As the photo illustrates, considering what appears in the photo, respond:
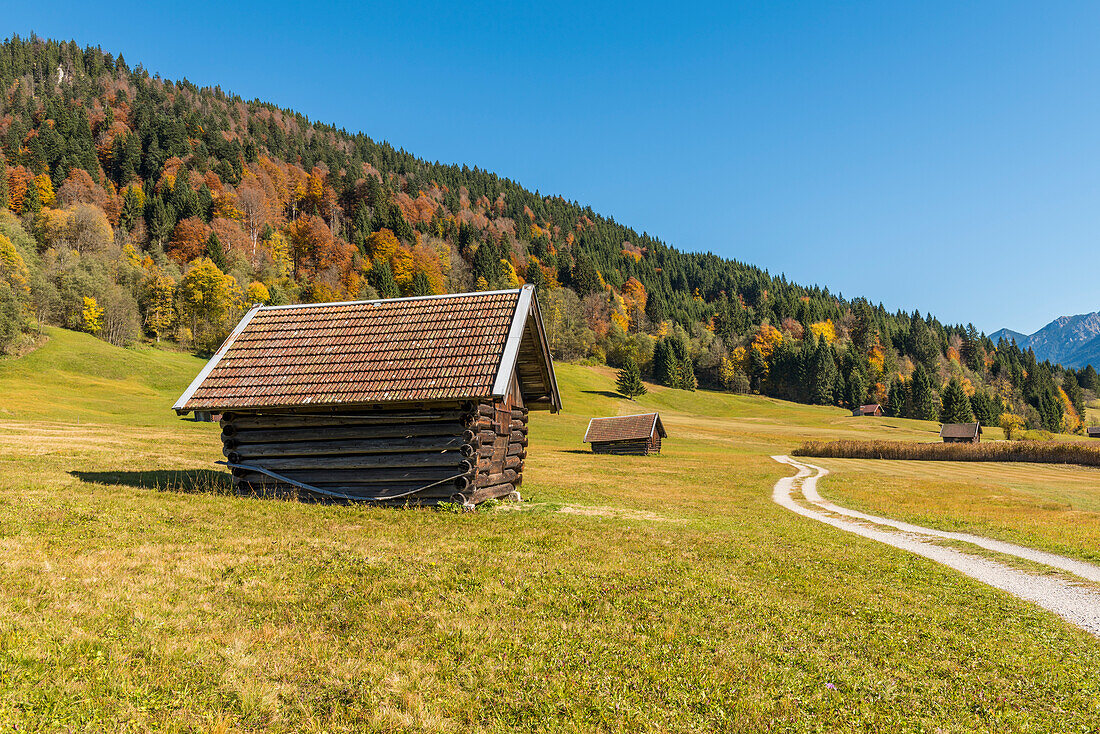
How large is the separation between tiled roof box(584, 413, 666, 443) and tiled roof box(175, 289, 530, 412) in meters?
39.8

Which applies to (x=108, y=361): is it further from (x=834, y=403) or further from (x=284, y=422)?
(x=834, y=403)

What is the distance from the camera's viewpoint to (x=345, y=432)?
1590 cm

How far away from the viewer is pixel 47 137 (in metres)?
126

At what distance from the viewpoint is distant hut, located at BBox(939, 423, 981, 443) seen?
90062 mm

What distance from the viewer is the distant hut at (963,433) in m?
90.1

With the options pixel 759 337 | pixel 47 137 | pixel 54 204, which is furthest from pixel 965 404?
pixel 47 137

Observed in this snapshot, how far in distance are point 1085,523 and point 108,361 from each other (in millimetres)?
82675

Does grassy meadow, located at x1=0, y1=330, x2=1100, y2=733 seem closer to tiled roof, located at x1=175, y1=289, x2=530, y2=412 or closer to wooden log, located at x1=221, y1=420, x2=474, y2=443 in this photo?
wooden log, located at x1=221, y1=420, x2=474, y2=443

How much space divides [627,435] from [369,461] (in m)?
42.4

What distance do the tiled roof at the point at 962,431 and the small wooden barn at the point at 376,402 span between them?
323 feet

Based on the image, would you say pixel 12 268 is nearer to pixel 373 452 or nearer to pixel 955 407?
pixel 373 452

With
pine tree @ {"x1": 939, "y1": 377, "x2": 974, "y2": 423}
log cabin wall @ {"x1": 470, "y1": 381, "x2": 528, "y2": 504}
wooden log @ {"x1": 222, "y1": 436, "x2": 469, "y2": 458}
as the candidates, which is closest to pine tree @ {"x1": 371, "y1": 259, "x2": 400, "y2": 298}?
log cabin wall @ {"x1": 470, "y1": 381, "x2": 528, "y2": 504}

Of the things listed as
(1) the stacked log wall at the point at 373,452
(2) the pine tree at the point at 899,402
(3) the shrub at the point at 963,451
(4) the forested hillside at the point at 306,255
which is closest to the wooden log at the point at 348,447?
(1) the stacked log wall at the point at 373,452

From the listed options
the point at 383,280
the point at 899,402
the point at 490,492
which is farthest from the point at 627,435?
the point at 899,402
